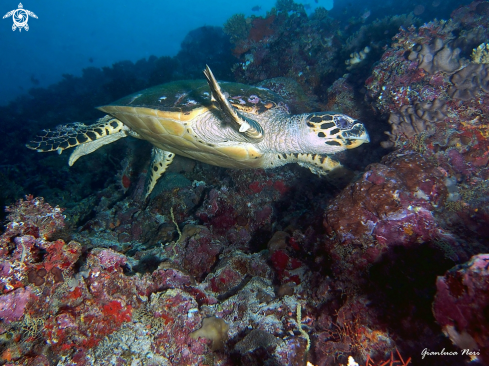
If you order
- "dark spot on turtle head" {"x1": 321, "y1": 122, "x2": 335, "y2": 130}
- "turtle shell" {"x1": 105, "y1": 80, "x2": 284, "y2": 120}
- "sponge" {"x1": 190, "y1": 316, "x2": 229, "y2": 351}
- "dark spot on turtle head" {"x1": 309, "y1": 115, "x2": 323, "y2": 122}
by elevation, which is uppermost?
"turtle shell" {"x1": 105, "y1": 80, "x2": 284, "y2": 120}

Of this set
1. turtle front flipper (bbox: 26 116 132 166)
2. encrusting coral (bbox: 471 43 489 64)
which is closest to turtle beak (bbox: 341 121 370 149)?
encrusting coral (bbox: 471 43 489 64)

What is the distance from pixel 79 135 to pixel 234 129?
3.12 meters

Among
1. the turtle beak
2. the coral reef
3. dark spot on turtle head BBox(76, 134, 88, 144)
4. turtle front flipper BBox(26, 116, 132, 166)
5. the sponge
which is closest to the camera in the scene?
the coral reef

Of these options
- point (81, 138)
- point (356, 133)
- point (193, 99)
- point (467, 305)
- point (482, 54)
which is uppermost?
point (482, 54)

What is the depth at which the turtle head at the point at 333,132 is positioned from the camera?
10.3 ft

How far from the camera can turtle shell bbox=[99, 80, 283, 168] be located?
3490 millimetres

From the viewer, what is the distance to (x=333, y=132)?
328 centimetres

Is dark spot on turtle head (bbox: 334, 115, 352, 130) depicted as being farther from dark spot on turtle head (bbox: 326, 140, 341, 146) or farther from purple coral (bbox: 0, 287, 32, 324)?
purple coral (bbox: 0, 287, 32, 324)

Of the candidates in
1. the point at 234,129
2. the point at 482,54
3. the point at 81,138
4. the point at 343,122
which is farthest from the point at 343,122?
the point at 81,138

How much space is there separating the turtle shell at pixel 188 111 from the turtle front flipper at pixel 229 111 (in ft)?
2.12

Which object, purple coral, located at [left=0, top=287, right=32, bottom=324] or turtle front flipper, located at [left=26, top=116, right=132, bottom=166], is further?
turtle front flipper, located at [left=26, top=116, right=132, bottom=166]

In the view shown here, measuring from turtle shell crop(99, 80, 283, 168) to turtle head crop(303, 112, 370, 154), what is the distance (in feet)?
2.60

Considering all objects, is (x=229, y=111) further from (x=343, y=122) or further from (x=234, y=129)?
(x=343, y=122)

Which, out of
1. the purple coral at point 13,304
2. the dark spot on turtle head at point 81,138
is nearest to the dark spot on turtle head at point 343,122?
the purple coral at point 13,304
